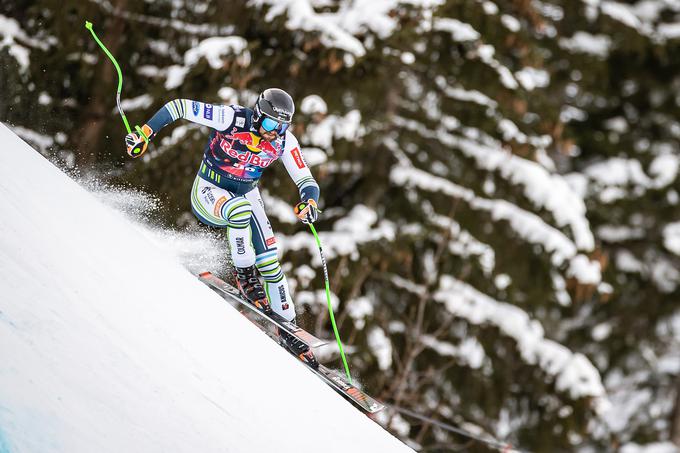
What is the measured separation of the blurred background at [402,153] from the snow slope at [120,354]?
3.59 feet

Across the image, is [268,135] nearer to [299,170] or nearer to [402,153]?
[299,170]

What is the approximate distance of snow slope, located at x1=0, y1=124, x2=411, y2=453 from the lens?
2.92m

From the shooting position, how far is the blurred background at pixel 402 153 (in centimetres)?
714

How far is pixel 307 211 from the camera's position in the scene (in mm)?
4715

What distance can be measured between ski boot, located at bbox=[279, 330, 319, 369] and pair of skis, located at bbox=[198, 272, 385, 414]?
63 millimetres

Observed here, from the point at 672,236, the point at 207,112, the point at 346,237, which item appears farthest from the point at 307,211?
the point at 672,236

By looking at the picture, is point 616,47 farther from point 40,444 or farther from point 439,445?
point 40,444

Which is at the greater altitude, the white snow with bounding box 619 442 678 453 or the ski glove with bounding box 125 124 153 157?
the ski glove with bounding box 125 124 153 157

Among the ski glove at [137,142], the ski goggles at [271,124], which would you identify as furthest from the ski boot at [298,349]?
the ski glove at [137,142]

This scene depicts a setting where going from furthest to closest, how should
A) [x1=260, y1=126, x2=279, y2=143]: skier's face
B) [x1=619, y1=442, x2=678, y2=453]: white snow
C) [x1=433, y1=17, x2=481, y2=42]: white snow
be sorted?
1. [x1=619, y1=442, x2=678, y2=453]: white snow
2. [x1=433, y1=17, x2=481, y2=42]: white snow
3. [x1=260, y1=126, x2=279, y2=143]: skier's face

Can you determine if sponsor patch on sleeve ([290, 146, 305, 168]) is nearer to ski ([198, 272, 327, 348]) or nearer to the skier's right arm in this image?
the skier's right arm

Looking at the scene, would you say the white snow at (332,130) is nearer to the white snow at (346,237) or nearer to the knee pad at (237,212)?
the white snow at (346,237)

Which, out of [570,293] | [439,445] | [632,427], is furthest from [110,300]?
[632,427]

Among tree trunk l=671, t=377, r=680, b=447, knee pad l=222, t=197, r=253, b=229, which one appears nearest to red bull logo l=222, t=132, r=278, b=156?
knee pad l=222, t=197, r=253, b=229
